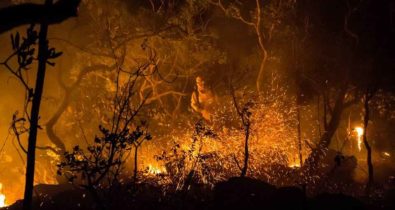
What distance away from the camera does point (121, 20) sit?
64.4ft

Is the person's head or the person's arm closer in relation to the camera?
the person's arm

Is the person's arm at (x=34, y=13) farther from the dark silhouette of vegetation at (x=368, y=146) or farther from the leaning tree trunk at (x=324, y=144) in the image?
the leaning tree trunk at (x=324, y=144)

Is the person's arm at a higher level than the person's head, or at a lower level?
lower

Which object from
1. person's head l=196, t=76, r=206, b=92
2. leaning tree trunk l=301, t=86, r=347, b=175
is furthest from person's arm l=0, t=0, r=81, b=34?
person's head l=196, t=76, r=206, b=92

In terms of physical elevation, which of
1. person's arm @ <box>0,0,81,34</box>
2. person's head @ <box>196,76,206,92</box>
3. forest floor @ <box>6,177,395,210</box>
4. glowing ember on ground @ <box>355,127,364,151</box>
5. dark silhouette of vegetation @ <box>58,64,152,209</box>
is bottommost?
forest floor @ <box>6,177,395,210</box>

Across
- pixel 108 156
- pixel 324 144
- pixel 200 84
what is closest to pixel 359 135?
pixel 324 144

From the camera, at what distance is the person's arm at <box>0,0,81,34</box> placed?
3.83 meters

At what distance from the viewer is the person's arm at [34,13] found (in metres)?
3.83

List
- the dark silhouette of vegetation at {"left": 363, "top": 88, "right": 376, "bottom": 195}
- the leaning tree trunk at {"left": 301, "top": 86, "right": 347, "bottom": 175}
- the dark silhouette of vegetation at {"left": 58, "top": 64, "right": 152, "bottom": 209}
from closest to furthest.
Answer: the dark silhouette of vegetation at {"left": 58, "top": 64, "right": 152, "bottom": 209}
the dark silhouette of vegetation at {"left": 363, "top": 88, "right": 376, "bottom": 195}
the leaning tree trunk at {"left": 301, "top": 86, "right": 347, "bottom": 175}

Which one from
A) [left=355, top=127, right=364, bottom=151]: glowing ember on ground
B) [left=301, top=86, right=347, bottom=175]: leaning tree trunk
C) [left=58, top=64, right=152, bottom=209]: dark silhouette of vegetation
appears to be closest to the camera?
[left=58, top=64, right=152, bottom=209]: dark silhouette of vegetation

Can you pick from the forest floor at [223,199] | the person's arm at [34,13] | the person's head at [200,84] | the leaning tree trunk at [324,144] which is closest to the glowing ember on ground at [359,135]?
the leaning tree trunk at [324,144]

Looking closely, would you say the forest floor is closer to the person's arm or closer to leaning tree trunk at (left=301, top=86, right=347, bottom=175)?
leaning tree trunk at (left=301, top=86, right=347, bottom=175)

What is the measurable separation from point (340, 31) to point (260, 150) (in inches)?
237

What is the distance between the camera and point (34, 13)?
3998mm
